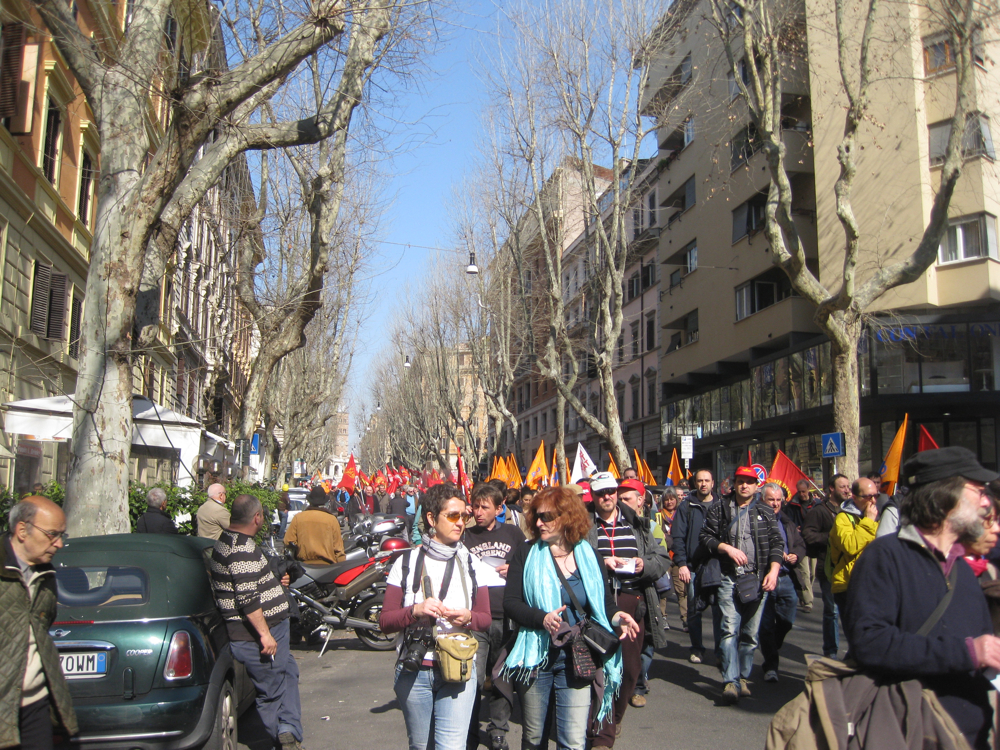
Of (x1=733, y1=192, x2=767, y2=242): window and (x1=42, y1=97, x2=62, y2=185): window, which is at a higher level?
(x1=733, y1=192, x2=767, y2=242): window

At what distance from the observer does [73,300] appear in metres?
18.2

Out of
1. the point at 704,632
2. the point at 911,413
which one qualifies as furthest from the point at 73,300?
the point at 911,413

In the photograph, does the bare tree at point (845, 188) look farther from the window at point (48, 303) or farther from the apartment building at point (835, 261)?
the window at point (48, 303)

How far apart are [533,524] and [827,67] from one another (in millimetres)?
24529

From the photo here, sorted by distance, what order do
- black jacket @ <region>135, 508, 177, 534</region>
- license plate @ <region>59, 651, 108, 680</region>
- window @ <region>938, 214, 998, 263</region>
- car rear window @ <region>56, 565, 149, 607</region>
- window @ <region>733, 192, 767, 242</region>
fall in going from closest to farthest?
license plate @ <region>59, 651, 108, 680</region>
car rear window @ <region>56, 565, 149, 607</region>
black jacket @ <region>135, 508, 177, 534</region>
window @ <region>938, 214, 998, 263</region>
window @ <region>733, 192, 767, 242</region>

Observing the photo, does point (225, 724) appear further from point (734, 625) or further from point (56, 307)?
point (56, 307)

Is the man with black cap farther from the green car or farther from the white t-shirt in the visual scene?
the green car

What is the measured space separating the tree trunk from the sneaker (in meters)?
8.05

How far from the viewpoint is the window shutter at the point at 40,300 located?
50.7ft

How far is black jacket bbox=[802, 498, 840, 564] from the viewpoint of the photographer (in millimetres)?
9375

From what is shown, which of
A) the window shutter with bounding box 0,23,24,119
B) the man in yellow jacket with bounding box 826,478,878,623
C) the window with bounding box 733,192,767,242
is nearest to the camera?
the man in yellow jacket with bounding box 826,478,878,623

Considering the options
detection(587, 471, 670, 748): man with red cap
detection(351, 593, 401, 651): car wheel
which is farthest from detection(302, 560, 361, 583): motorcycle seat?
detection(587, 471, 670, 748): man with red cap

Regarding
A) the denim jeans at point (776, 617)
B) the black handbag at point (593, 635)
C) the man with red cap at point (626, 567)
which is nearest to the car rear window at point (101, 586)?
the black handbag at point (593, 635)

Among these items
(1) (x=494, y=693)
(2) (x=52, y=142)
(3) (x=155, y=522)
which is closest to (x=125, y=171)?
(3) (x=155, y=522)
